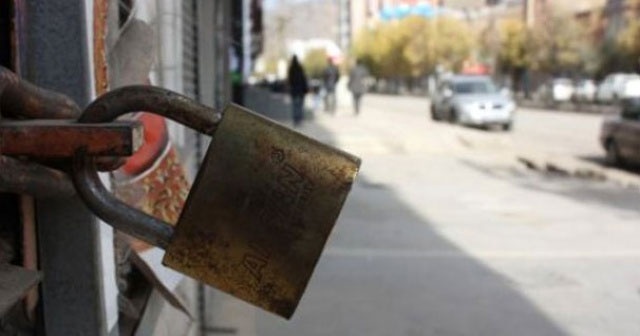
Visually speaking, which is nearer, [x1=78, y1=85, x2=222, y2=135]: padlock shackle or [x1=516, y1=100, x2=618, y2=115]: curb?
[x1=78, y1=85, x2=222, y2=135]: padlock shackle

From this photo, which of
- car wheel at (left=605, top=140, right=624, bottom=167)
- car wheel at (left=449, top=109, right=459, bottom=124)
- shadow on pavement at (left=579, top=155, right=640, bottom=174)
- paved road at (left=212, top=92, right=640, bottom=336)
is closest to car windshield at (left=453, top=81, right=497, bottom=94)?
car wheel at (left=449, top=109, right=459, bottom=124)

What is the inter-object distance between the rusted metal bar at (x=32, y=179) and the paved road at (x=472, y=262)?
3784 millimetres

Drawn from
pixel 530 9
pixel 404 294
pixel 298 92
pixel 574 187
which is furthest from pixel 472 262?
pixel 530 9

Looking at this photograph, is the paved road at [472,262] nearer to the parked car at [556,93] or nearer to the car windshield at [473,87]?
the car windshield at [473,87]

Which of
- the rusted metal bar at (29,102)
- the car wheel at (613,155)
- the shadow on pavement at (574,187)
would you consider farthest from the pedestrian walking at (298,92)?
the rusted metal bar at (29,102)

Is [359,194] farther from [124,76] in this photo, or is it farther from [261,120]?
[261,120]

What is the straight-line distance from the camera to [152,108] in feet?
Answer: 6.05

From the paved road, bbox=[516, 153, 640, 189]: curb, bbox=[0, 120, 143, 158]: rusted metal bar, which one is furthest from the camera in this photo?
bbox=[516, 153, 640, 189]: curb

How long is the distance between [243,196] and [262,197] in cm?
4

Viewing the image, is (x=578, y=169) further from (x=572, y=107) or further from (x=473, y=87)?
(x=572, y=107)

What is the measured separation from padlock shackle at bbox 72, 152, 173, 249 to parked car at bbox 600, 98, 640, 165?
16040 mm

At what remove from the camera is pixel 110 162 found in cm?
193

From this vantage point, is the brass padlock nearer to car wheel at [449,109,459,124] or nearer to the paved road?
the paved road

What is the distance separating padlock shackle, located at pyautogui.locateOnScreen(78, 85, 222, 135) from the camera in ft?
5.98
